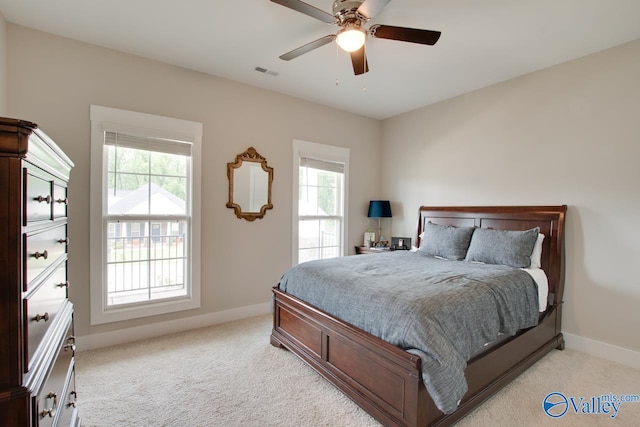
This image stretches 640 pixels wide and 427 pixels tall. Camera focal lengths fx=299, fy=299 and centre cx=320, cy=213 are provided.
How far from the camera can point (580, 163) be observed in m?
2.91

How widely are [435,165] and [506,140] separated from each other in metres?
0.93

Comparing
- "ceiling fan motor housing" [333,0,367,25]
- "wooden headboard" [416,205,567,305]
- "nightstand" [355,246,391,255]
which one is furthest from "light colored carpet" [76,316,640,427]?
"ceiling fan motor housing" [333,0,367,25]

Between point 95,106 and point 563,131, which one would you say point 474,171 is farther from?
point 95,106

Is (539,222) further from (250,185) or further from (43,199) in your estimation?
(43,199)

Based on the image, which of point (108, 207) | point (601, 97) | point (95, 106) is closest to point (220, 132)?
point (95, 106)

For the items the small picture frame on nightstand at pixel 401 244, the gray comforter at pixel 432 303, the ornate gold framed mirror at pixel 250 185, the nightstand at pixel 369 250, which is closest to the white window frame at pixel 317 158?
the nightstand at pixel 369 250

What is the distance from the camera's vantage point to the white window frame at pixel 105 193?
108 inches

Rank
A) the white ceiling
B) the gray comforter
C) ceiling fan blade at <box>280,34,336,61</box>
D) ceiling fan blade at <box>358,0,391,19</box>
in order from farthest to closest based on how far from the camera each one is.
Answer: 1. the white ceiling
2. ceiling fan blade at <box>280,34,336,61</box>
3. ceiling fan blade at <box>358,0,391,19</box>
4. the gray comforter

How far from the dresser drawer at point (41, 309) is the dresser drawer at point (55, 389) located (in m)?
0.17

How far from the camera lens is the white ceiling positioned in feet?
7.28

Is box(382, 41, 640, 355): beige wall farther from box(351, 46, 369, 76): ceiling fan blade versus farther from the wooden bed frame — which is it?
box(351, 46, 369, 76): ceiling fan blade

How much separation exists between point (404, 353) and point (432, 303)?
0.35m

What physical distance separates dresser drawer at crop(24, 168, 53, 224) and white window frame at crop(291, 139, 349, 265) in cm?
288

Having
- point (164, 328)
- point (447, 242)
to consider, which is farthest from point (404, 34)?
point (164, 328)
